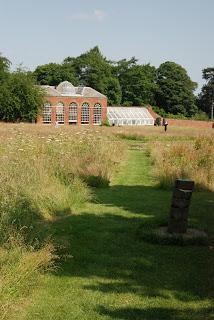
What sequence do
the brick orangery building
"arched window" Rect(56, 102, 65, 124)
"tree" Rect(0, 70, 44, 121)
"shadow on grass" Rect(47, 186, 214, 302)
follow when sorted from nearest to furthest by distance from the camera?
"shadow on grass" Rect(47, 186, 214, 302) < "tree" Rect(0, 70, 44, 121) < the brick orangery building < "arched window" Rect(56, 102, 65, 124)

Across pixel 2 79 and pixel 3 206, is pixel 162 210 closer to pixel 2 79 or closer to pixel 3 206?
pixel 3 206

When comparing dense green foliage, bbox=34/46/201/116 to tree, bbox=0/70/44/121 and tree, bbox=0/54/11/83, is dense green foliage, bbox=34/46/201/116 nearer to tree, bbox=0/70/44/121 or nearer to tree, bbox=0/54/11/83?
tree, bbox=0/54/11/83

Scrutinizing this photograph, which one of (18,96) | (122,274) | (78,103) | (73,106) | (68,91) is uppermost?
(68,91)

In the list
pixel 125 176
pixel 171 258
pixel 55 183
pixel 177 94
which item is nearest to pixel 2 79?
pixel 177 94

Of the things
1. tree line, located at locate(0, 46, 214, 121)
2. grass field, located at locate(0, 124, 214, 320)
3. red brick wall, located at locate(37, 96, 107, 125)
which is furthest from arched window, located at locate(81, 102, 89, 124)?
grass field, located at locate(0, 124, 214, 320)

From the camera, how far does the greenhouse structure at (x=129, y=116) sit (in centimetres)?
7825

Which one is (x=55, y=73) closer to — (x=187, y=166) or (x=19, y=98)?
(x=19, y=98)

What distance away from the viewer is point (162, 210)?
10.7m

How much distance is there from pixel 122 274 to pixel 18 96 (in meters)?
54.6

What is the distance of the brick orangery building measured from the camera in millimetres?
74812

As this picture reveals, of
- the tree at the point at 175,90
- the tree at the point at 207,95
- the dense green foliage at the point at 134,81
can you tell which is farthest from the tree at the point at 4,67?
the tree at the point at 207,95

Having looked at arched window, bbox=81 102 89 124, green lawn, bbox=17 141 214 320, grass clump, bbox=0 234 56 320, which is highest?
arched window, bbox=81 102 89 124

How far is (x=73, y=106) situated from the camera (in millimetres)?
77500

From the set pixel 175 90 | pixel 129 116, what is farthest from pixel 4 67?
pixel 175 90
